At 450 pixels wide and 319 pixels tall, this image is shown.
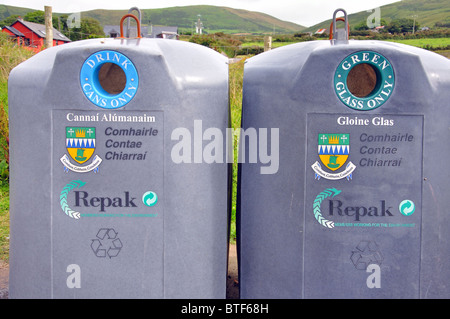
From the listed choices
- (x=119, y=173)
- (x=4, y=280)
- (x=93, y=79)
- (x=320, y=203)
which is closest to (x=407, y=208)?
(x=320, y=203)

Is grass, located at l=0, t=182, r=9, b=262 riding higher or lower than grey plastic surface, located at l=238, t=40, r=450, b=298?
lower

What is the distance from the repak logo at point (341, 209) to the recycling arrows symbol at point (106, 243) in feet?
2.63

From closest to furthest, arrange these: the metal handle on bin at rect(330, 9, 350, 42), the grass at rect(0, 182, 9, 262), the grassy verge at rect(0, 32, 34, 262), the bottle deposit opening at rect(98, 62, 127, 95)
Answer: the metal handle on bin at rect(330, 9, 350, 42)
the bottle deposit opening at rect(98, 62, 127, 95)
the grass at rect(0, 182, 9, 262)
the grassy verge at rect(0, 32, 34, 262)

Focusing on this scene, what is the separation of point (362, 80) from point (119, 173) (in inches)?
44.9

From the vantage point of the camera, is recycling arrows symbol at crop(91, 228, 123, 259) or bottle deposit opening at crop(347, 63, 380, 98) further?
bottle deposit opening at crop(347, 63, 380, 98)

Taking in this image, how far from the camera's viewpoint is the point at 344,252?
180 centimetres

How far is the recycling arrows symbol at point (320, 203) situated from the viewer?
5.85ft

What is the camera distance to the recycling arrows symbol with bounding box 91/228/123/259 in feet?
5.87

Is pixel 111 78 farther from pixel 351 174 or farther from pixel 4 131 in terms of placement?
pixel 4 131

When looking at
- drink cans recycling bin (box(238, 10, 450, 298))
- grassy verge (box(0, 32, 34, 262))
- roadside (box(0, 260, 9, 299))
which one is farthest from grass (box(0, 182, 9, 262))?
drink cans recycling bin (box(238, 10, 450, 298))

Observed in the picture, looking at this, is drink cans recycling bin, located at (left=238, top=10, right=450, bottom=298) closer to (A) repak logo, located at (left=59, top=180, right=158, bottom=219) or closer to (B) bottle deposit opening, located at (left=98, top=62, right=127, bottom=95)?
(A) repak logo, located at (left=59, top=180, right=158, bottom=219)

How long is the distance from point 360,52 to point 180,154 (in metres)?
0.80

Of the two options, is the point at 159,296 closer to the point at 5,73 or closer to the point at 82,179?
the point at 82,179
